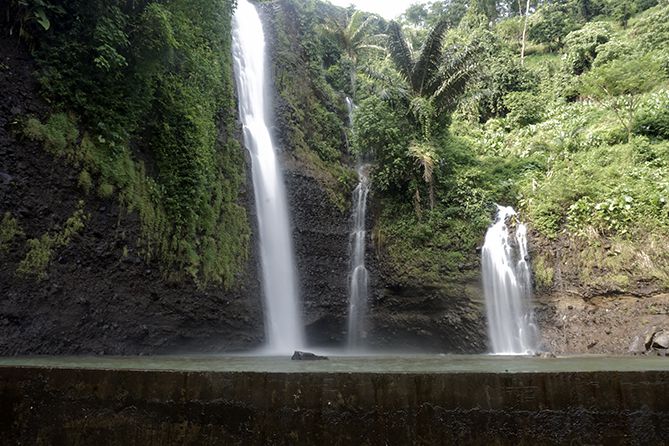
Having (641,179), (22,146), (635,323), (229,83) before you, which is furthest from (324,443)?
(641,179)

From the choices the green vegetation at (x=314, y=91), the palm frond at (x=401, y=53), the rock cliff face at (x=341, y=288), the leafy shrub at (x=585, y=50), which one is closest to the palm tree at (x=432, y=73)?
the palm frond at (x=401, y=53)

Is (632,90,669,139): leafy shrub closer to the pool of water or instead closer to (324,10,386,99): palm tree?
(324,10,386,99): palm tree

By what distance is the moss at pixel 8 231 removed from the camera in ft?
20.5

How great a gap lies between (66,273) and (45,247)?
501mm

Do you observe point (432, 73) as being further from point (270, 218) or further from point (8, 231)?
point (8, 231)

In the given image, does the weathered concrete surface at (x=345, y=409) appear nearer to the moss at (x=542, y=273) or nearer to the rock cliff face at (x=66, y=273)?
the rock cliff face at (x=66, y=273)

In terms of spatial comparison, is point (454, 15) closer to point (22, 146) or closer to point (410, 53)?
point (410, 53)

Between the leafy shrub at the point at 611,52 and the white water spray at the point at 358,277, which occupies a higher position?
the leafy shrub at the point at 611,52

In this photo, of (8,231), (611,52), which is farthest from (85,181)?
(611,52)

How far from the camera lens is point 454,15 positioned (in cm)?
3841

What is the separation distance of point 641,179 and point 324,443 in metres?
12.9

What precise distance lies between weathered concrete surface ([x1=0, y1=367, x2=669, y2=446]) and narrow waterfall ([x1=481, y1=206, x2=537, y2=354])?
878 cm

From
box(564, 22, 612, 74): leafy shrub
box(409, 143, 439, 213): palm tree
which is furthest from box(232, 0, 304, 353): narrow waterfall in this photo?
box(564, 22, 612, 74): leafy shrub

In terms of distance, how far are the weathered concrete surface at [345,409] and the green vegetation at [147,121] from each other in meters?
5.14
